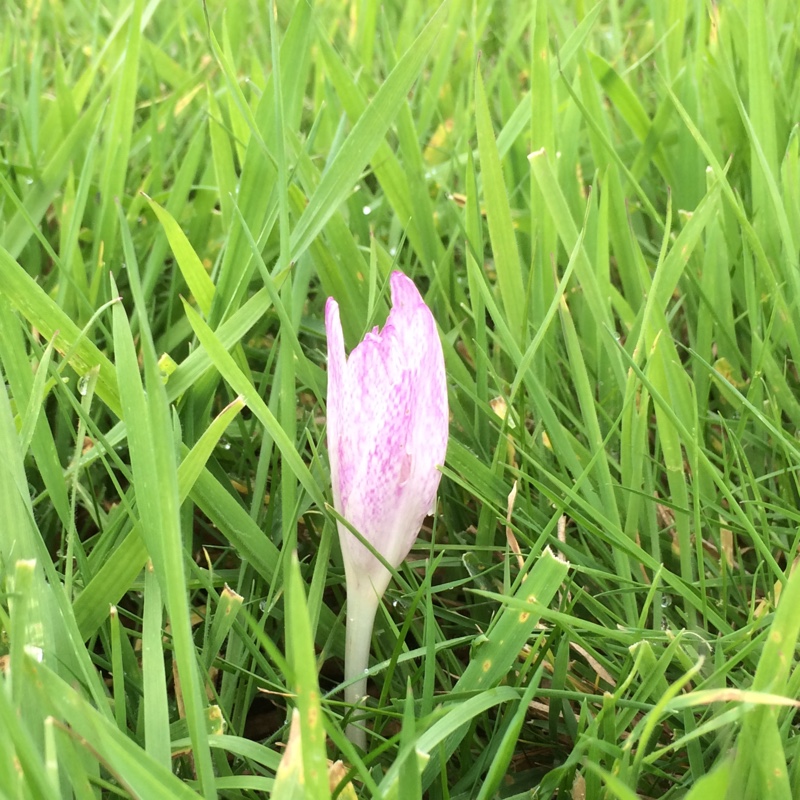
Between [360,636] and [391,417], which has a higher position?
[391,417]

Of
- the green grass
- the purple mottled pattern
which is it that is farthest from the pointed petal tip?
the green grass

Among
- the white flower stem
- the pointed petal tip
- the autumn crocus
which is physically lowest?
the white flower stem

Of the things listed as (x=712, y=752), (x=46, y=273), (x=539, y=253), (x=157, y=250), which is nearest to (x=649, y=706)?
(x=712, y=752)

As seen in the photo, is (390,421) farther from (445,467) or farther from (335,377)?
(445,467)

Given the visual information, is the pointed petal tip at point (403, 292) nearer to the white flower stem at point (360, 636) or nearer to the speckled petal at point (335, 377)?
the speckled petal at point (335, 377)

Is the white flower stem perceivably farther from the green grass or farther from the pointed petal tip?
the pointed petal tip

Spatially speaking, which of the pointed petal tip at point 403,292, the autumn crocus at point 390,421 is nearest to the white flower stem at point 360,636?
the autumn crocus at point 390,421

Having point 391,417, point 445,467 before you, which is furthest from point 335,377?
point 445,467
